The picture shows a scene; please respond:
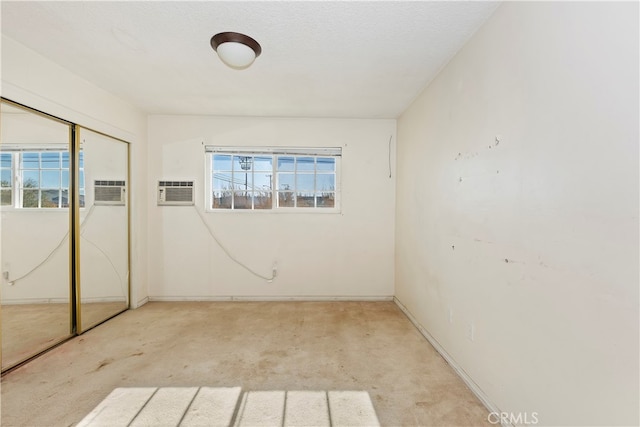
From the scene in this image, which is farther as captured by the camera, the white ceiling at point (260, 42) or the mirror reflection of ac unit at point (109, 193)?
the mirror reflection of ac unit at point (109, 193)

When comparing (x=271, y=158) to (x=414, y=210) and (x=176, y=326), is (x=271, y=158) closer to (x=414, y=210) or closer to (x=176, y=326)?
(x=414, y=210)

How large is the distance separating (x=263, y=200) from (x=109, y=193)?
168cm

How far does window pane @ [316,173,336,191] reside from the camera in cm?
374

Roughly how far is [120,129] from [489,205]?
3.62 meters

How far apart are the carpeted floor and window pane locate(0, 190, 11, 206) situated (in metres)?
1.23

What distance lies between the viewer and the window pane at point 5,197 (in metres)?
1.96

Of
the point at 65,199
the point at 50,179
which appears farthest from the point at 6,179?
the point at 65,199

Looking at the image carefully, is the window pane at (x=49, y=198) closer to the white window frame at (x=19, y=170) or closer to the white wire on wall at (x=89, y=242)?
the white window frame at (x=19, y=170)

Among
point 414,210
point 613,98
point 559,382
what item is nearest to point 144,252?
point 414,210

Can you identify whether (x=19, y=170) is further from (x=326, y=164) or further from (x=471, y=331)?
(x=471, y=331)

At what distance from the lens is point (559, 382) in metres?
1.19

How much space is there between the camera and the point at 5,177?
198 cm

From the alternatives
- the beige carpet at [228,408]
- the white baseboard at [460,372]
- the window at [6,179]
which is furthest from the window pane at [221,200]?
the white baseboard at [460,372]

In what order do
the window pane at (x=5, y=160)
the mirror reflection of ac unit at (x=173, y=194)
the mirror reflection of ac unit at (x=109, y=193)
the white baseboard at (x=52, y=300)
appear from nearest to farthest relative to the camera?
the window pane at (x=5, y=160)
the white baseboard at (x=52, y=300)
the mirror reflection of ac unit at (x=109, y=193)
the mirror reflection of ac unit at (x=173, y=194)
